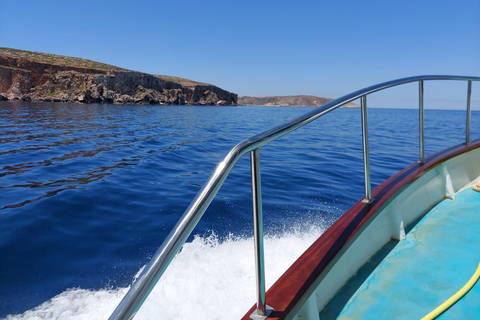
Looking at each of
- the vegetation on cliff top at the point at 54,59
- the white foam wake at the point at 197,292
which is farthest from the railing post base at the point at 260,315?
the vegetation on cliff top at the point at 54,59

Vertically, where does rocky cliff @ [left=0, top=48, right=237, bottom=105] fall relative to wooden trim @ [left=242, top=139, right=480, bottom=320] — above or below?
above

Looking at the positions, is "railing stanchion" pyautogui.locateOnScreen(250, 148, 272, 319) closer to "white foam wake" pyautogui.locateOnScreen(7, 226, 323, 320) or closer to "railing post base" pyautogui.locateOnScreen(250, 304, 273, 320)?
"railing post base" pyautogui.locateOnScreen(250, 304, 273, 320)

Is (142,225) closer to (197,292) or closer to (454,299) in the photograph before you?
(197,292)

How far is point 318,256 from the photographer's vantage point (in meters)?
1.29

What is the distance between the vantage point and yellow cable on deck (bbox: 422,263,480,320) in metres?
1.22

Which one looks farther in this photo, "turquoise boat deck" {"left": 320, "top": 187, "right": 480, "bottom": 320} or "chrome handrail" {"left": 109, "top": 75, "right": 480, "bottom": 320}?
"turquoise boat deck" {"left": 320, "top": 187, "right": 480, "bottom": 320}

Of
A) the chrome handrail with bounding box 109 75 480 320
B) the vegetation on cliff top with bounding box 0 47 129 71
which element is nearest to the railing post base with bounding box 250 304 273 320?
the chrome handrail with bounding box 109 75 480 320

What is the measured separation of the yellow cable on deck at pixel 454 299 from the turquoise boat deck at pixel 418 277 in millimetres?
17

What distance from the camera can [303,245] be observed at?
9.57 feet

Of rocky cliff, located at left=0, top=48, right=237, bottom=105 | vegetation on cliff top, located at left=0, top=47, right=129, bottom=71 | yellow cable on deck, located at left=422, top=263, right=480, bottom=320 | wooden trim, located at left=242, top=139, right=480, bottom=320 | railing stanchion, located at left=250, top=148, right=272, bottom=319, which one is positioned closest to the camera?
railing stanchion, located at left=250, top=148, right=272, bottom=319

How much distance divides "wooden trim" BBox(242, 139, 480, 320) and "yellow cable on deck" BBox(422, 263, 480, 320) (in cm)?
41

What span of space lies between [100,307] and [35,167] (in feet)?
15.6

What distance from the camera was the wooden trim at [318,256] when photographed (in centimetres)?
104

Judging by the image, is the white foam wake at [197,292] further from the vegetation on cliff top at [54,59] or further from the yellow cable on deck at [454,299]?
the vegetation on cliff top at [54,59]
